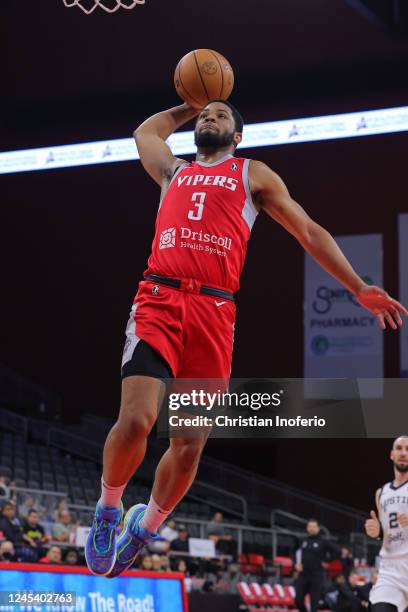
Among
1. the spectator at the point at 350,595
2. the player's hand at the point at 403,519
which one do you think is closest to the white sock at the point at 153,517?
the player's hand at the point at 403,519

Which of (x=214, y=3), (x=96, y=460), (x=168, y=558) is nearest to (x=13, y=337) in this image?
(x=96, y=460)

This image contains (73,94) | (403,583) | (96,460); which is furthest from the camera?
(96,460)

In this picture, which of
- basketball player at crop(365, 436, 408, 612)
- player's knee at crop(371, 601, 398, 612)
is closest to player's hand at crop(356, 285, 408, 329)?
basketball player at crop(365, 436, 408, 612)

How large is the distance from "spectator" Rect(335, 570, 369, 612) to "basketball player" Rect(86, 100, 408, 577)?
9850mm

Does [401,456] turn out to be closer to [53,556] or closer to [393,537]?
[393,537]

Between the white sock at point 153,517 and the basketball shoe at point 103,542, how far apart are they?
0.95 ft

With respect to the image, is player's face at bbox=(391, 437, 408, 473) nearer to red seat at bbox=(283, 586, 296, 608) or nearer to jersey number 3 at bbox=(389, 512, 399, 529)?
jersey number 3 at bbox=(389, 512, 399, 529)

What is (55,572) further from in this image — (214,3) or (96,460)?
(96,460)

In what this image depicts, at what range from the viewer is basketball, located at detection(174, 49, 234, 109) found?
5.08 meters

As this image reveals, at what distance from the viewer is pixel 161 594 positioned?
875 cm

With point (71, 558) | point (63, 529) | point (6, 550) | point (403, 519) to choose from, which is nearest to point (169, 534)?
point (63, 529)

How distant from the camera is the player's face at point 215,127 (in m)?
4.80

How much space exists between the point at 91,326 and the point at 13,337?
194 cm

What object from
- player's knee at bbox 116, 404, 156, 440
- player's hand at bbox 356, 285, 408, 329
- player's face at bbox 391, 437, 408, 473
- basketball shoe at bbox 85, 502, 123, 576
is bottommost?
basketball shoe at bbox 85, 502, 123, 576
